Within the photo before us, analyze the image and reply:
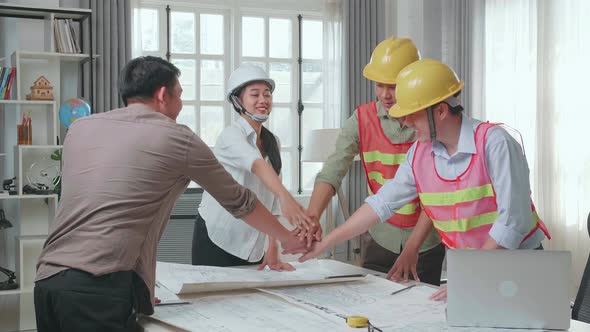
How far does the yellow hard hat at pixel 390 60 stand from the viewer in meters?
2.53

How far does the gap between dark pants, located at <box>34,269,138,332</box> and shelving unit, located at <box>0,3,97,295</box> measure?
3.54 m

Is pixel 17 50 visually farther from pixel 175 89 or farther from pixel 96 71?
pixel 175 89

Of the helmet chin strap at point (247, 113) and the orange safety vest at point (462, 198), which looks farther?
the helmet chin strap at point (247, 113)

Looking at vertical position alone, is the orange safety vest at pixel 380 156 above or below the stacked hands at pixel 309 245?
above

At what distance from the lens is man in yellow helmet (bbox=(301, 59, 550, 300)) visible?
1.95m

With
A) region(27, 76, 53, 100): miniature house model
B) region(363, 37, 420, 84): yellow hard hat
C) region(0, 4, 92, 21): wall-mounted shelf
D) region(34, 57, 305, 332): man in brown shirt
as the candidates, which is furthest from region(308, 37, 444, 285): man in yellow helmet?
region(0, 4, 92, 21): wall-mounted shelf

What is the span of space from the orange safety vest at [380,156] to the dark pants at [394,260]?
120 millimetres

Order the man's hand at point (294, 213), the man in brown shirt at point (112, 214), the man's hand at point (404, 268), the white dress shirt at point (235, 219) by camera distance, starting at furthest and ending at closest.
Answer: the white dress shirt at point (235, 219)
the man's hand at point (294, 213)
the man's hand at point (404, 268)
the man in brown shirt at point (112, 214)

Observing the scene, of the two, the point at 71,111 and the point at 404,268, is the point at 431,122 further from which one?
the point at 71,111

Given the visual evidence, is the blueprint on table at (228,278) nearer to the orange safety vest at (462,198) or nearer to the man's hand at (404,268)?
the man's hand at (404,268)

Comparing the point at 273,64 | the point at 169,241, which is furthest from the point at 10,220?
the point at 273,64

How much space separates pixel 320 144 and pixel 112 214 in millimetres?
4293

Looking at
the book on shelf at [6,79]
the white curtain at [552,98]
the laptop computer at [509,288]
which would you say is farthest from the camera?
the book on shelf at [6,79]

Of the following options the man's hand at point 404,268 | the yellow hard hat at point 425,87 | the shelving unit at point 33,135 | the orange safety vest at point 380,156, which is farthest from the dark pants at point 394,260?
the shelving unit at point 33,135
